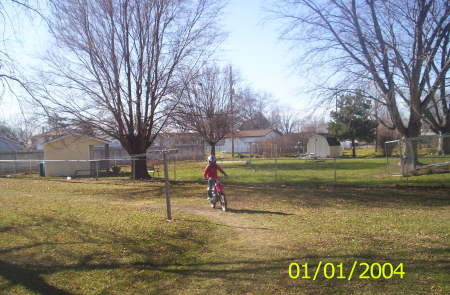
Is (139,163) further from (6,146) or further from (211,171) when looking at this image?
(6,146)

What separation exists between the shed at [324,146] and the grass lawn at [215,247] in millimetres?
34867

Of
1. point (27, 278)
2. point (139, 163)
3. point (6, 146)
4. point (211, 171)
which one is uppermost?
point (6, 146)

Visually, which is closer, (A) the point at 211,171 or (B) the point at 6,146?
(A) the point at 211,171

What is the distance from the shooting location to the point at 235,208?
413 inches

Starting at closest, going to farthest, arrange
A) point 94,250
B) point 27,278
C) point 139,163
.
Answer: point 27,278
point 94,250
point 139,163

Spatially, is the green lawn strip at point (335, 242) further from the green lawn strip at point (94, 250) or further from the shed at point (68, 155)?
the shed at point (68, 155)

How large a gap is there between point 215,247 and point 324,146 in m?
41.1

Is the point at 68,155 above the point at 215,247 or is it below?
above

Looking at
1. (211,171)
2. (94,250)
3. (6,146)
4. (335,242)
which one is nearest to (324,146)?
(211,171)

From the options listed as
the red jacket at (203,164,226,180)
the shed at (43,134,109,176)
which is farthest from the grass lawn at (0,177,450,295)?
the shed at (43,134,109,176)

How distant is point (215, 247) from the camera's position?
254 inches

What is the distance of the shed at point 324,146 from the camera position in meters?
45.0

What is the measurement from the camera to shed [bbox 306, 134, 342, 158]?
4500 centimetres

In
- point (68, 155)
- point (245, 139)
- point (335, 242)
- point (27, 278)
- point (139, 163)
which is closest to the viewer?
point (27, 278)
